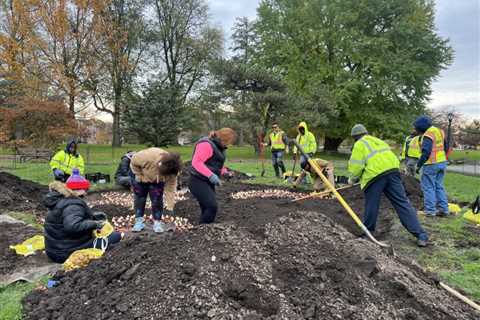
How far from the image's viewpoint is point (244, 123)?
19297 mm

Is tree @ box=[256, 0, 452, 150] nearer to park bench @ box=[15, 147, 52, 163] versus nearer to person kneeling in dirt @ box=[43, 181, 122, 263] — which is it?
park bench @ box=[15, 147, 52, 163]

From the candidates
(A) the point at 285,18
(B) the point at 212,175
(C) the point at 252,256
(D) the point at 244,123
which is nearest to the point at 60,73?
(D) the point at 244,123

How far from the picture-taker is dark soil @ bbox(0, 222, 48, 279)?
4.12 m

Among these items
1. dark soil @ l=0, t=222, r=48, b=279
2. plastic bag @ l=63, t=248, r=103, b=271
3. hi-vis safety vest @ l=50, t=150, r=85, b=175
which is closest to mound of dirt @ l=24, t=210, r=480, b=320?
plastic bag @ l=63, t=248, r=103, b=271

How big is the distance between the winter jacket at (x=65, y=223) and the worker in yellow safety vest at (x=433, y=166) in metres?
5.39

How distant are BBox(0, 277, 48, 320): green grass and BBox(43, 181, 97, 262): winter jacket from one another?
460 mm

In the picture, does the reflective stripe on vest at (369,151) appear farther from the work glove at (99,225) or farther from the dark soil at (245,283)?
the work glove at (99,225)

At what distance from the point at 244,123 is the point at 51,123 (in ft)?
30.9

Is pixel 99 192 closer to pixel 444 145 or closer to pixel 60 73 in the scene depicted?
pixel 444 145

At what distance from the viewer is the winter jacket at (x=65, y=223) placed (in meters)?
3.85

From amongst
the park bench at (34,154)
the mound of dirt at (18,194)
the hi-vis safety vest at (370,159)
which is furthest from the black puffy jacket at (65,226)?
the park bench at (34,154)

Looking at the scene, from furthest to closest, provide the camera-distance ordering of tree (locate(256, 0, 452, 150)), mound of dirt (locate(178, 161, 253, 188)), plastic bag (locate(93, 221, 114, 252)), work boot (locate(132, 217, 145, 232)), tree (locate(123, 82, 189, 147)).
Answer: tree (locate(256, 0, 452, 150)) → tree (locate(123, 82, 189, 147)) → mound of dirt (locate(178, 161, 253, 188)) → work boot (locate(132, 217, 145, 232)) → plastic bag (locate(93, 221, 114, 252))

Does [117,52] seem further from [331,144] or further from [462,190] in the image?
[462,190]

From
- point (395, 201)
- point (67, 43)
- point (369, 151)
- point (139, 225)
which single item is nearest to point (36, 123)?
point (67, 43)
